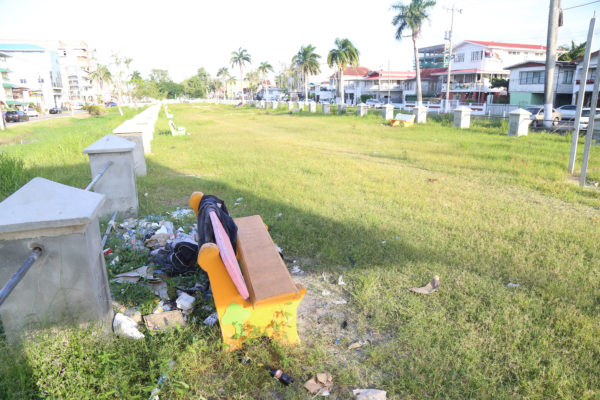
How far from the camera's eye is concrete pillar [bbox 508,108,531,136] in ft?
48.8

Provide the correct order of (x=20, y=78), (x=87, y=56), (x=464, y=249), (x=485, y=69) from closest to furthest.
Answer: (x=464, y=249) < (x=485, y=69) < (x=20, y=78) < (x=87, y=56)

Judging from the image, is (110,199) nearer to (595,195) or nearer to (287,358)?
(287,358)

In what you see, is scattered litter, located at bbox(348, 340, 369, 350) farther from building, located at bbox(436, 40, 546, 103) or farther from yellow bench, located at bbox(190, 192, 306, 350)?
building, located at bbox(436, 40, 546, 103)

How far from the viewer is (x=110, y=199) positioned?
225 inches

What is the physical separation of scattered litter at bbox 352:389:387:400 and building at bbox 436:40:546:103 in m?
49.6

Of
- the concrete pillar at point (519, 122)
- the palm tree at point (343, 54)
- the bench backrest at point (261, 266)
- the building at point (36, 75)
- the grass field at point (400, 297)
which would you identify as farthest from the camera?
the building at point (36, 75)

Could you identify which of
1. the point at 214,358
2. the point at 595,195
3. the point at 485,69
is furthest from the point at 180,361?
the point at 485,69

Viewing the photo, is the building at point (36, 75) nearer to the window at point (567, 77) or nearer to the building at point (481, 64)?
the building at point (481, 64)

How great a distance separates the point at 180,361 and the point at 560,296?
3347 mm

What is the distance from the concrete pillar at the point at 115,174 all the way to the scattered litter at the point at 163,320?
2919 mm

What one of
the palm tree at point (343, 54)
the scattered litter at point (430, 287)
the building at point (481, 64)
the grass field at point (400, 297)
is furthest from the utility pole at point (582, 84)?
the building at point (481, 64)

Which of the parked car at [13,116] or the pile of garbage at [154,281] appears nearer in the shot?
the pile of garbage at [154,281]

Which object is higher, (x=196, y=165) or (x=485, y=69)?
(x=485, y=69)

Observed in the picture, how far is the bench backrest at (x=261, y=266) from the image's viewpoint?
9.79 feet
